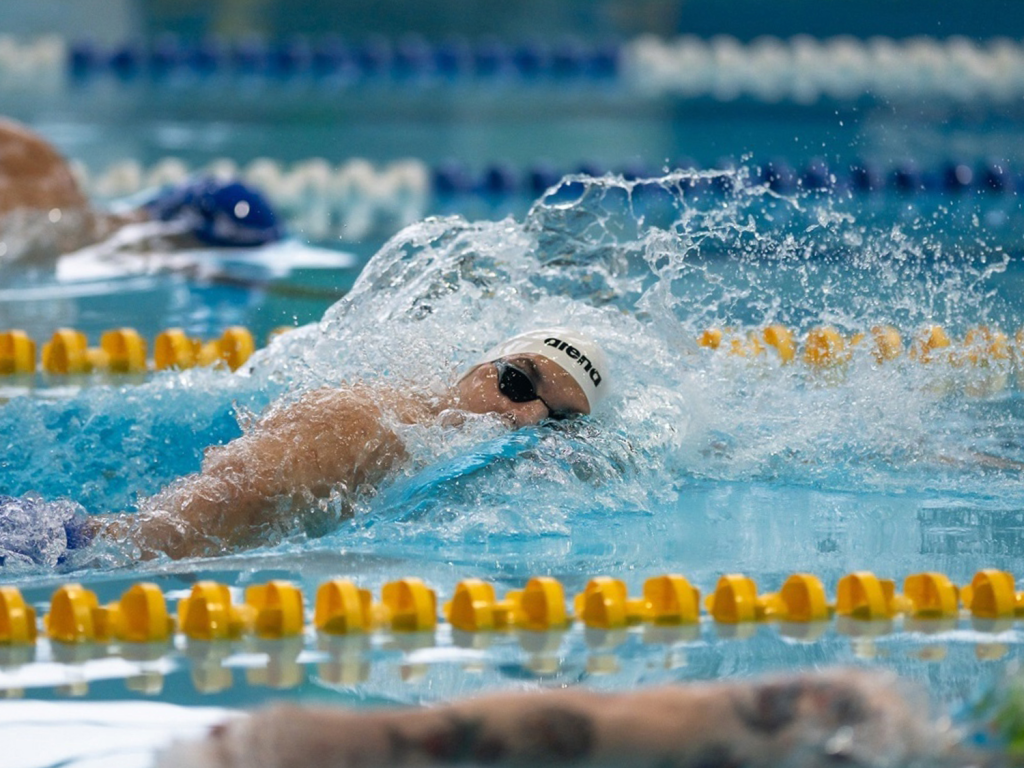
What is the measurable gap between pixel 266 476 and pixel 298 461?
2.5 inches

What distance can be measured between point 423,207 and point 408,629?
417 centimetres

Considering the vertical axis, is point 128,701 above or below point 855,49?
below

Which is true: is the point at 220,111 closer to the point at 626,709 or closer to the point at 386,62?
the point at 386,62

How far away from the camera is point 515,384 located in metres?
2.65

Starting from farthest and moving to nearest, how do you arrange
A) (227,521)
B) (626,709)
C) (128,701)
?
1. (227,521)
2. (128,701)
3. (626,709)

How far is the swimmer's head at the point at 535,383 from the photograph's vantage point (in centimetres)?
263

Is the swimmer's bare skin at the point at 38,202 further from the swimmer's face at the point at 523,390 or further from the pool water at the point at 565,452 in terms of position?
the swimmer's face at the point at 523,390

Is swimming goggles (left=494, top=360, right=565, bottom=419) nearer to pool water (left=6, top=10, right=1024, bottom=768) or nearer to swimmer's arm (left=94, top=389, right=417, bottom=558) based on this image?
pool water (left=6, top=10, right=1024, bottom=768)

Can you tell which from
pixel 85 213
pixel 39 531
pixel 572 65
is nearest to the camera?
pixel 39 531

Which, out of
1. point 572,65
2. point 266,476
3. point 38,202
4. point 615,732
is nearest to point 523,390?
point 266,476

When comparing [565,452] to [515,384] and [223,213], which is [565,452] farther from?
[223,213]

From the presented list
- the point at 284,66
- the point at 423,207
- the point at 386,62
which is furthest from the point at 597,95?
the point at 423,207

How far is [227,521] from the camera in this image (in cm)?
237

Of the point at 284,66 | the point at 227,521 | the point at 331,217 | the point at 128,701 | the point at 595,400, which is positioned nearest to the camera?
the point at 128,701
